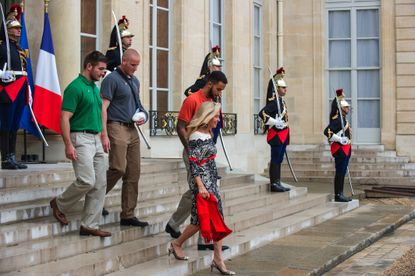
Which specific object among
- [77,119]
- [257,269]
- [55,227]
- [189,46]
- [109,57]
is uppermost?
[189,46]

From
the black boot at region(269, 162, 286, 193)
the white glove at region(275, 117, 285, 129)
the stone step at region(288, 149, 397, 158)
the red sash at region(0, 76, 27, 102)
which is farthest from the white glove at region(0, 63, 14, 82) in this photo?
the stone step at region(288, 149, 397, 158)

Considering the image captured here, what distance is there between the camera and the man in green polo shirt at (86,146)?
653cm

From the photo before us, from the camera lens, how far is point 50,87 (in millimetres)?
9469

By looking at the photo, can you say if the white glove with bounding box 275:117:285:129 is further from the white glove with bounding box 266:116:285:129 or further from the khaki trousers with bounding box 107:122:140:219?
the khaki trousers with bounding box 107:122:140:219

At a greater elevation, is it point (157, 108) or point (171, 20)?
point (171, 20)

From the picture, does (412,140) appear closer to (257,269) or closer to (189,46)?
(189,46)

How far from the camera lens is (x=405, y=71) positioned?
19047 mm

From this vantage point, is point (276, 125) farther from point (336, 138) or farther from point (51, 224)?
point (51, 224)

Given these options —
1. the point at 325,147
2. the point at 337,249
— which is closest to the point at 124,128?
the point at 337,249

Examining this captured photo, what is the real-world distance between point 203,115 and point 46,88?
3.55 meters

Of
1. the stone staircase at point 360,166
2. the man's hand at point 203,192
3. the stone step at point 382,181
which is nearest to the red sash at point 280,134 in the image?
the man's hand at point 203,192

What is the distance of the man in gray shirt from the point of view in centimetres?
721

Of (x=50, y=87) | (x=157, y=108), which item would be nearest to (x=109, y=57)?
(x=50, y=87)

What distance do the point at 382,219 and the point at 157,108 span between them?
4793mm
